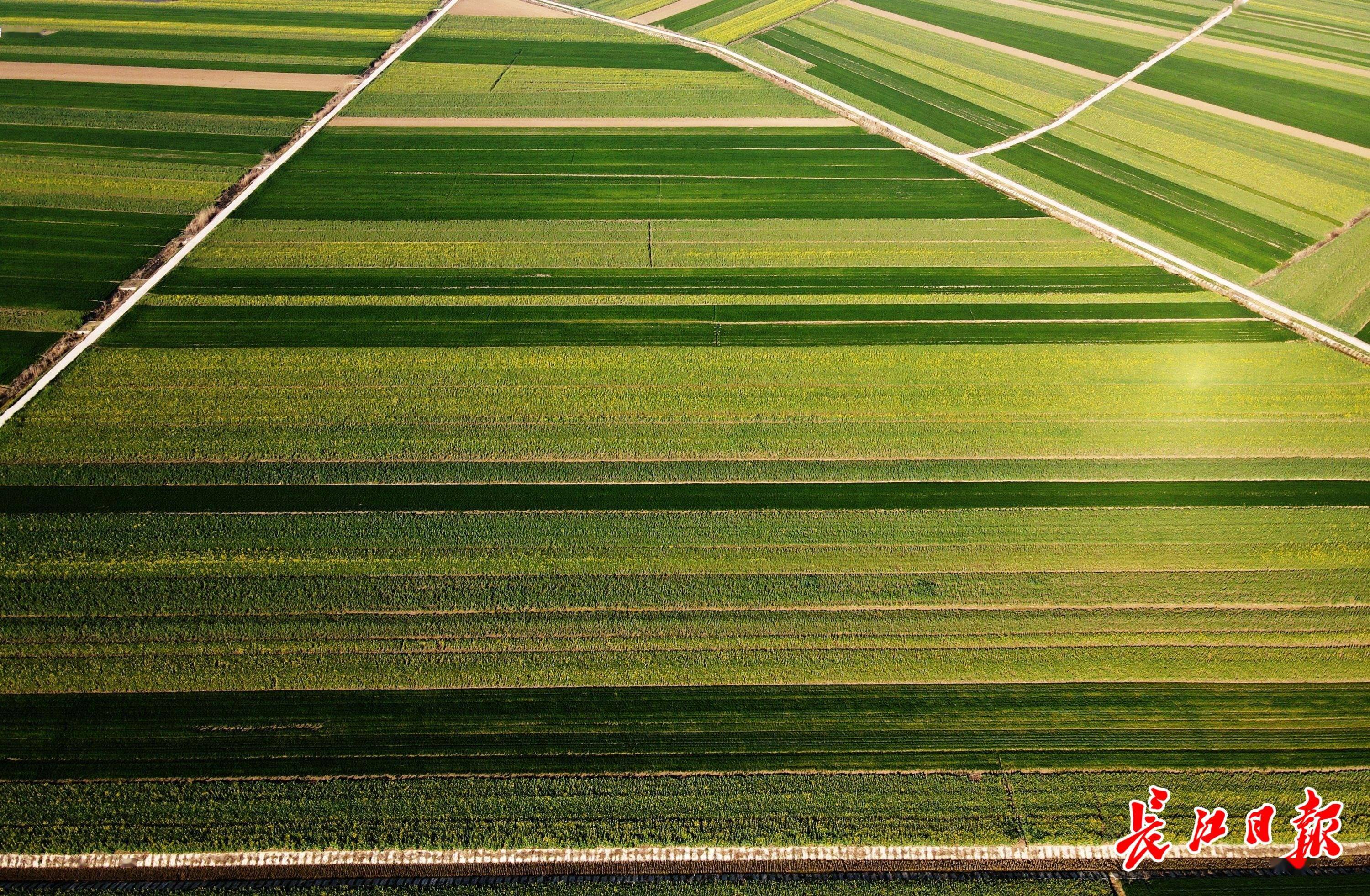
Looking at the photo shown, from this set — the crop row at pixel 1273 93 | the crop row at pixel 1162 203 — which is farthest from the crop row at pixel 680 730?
the crop row at pixel 1273 93

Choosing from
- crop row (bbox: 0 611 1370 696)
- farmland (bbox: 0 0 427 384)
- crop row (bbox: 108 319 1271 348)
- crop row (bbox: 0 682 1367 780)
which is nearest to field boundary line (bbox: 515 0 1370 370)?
crop row (bbox: 108 319 1271 348)

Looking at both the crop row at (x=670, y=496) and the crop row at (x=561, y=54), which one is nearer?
the crop row at (x=670, y=496)

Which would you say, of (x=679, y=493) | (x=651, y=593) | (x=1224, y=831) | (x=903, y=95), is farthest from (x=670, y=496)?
(x=903, y=95)

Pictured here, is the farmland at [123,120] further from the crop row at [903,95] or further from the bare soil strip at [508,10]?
the crop row at [903,95]

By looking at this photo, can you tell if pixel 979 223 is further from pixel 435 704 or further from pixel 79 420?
pixel 79 420

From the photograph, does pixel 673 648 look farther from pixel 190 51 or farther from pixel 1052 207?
pixel 190 51
